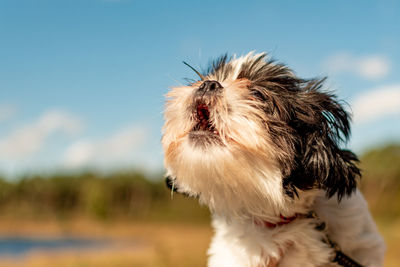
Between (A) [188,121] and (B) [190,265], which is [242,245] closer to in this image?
(A) [188,121]

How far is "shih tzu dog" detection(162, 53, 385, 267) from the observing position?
2.28 metres

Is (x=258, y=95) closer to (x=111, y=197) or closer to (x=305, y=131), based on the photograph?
(x=305, y=131)

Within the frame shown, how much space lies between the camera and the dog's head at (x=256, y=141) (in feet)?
7.41

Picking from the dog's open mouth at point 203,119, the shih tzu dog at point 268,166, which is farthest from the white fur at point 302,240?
the dog's open mouth at point 203,119

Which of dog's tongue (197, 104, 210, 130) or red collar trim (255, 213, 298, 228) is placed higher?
dog's tongue (197, 104, 210, 130)

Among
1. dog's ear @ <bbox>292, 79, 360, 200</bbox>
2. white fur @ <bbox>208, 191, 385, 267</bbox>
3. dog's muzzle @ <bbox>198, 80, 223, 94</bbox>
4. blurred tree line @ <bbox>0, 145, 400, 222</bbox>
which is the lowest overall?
white fur @ <bbox>208, 191, 385, 267</bbox>

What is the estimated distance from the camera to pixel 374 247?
2795 mm

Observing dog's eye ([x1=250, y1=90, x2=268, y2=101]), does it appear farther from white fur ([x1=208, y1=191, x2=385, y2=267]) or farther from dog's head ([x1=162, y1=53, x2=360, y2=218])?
white fur ([x1=208, y1=191, x2=385, y2=267])

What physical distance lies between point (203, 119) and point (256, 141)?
1.28ft

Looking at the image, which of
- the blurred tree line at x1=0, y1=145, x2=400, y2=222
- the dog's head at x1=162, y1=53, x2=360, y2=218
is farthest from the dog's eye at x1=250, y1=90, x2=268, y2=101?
the blurred tree line at x1=0, y1=145, x2=400, y2=222

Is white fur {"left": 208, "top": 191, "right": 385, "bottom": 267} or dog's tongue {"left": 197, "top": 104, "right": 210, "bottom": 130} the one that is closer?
dog's tongue {"left": 197, "top": 104, "right": 210, "bottom": 130}

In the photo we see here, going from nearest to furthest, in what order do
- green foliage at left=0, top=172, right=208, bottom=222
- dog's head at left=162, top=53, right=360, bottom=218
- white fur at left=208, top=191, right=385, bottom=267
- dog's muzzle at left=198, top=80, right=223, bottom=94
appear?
dog's head at left=162, top=53, right=360, bottom=218 → dog's muzzle at left=198, top=80, right=223, bottom=94 → white fur at left=208, top=191, right=385, bottom=267 → green foliage at left=0, top=172, right=208, bottom=222

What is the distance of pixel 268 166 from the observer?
2275 mm

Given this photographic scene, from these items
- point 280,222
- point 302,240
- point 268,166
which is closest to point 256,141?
point 268,166
